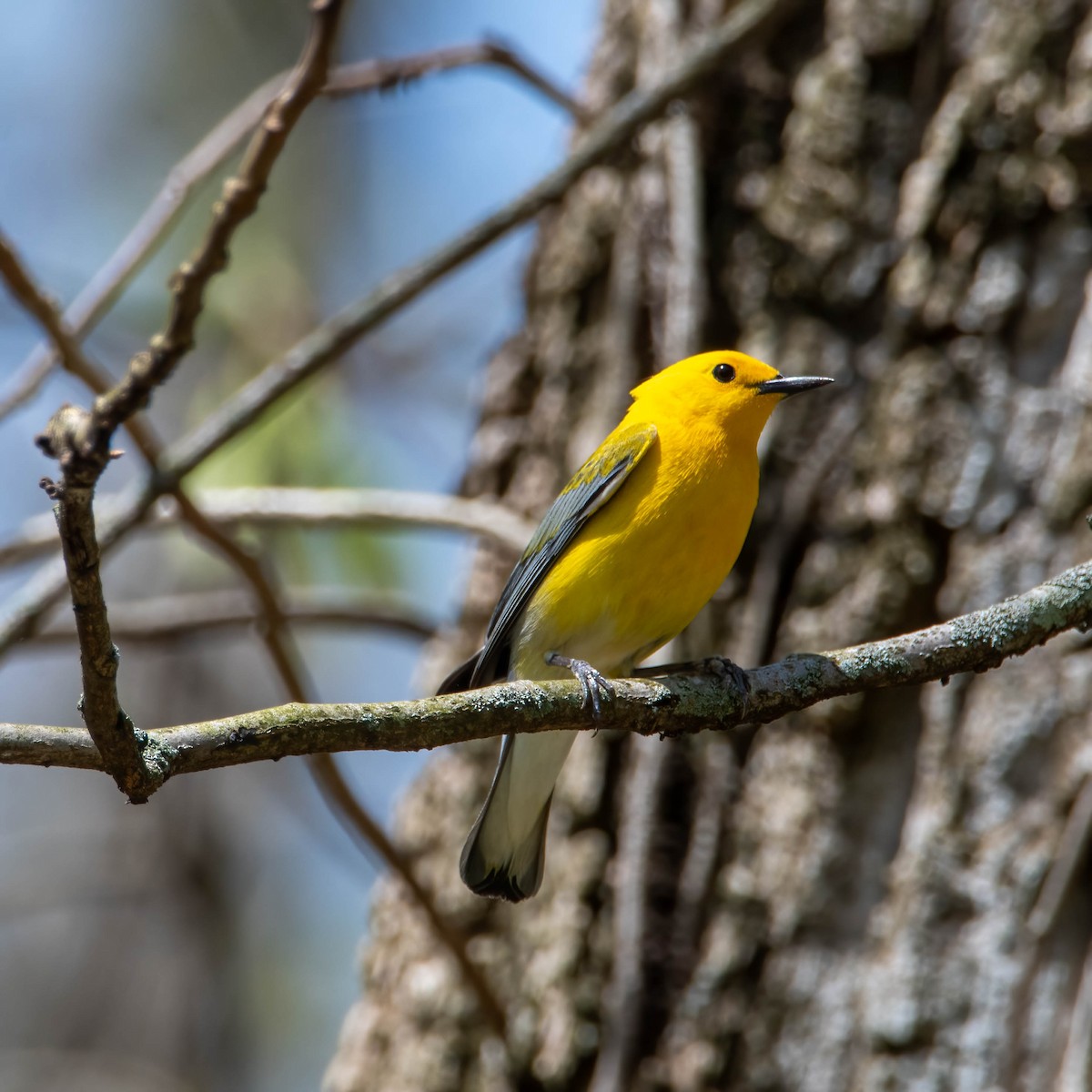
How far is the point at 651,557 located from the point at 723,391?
694 millimetres

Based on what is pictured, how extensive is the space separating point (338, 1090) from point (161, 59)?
8.87m

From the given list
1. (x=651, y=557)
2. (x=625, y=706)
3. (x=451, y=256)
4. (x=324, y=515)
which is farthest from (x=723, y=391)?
(x=625, y=706)

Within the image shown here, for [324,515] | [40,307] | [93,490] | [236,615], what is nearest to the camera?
[93,490]

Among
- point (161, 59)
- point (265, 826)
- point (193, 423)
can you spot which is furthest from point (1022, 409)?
point (161, 59)

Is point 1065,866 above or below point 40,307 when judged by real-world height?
below

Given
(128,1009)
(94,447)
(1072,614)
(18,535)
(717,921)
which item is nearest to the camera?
(94,447)

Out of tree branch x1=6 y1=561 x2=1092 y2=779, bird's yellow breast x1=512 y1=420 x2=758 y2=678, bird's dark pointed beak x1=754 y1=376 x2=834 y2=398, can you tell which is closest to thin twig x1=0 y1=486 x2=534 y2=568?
bird's yellow breast x1=512 y1=420 x2=758 y2=678

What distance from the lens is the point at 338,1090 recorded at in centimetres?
433

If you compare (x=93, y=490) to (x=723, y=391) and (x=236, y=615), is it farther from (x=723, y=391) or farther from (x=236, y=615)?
(x=236, y=615)

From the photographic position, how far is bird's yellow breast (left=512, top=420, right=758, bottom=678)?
3420mm

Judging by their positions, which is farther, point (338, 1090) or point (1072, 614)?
point (338, 1090)

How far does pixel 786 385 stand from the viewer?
375cm

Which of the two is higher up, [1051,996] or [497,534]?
[497,534]

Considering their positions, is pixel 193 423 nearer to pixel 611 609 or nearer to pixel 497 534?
pixel 497 534
